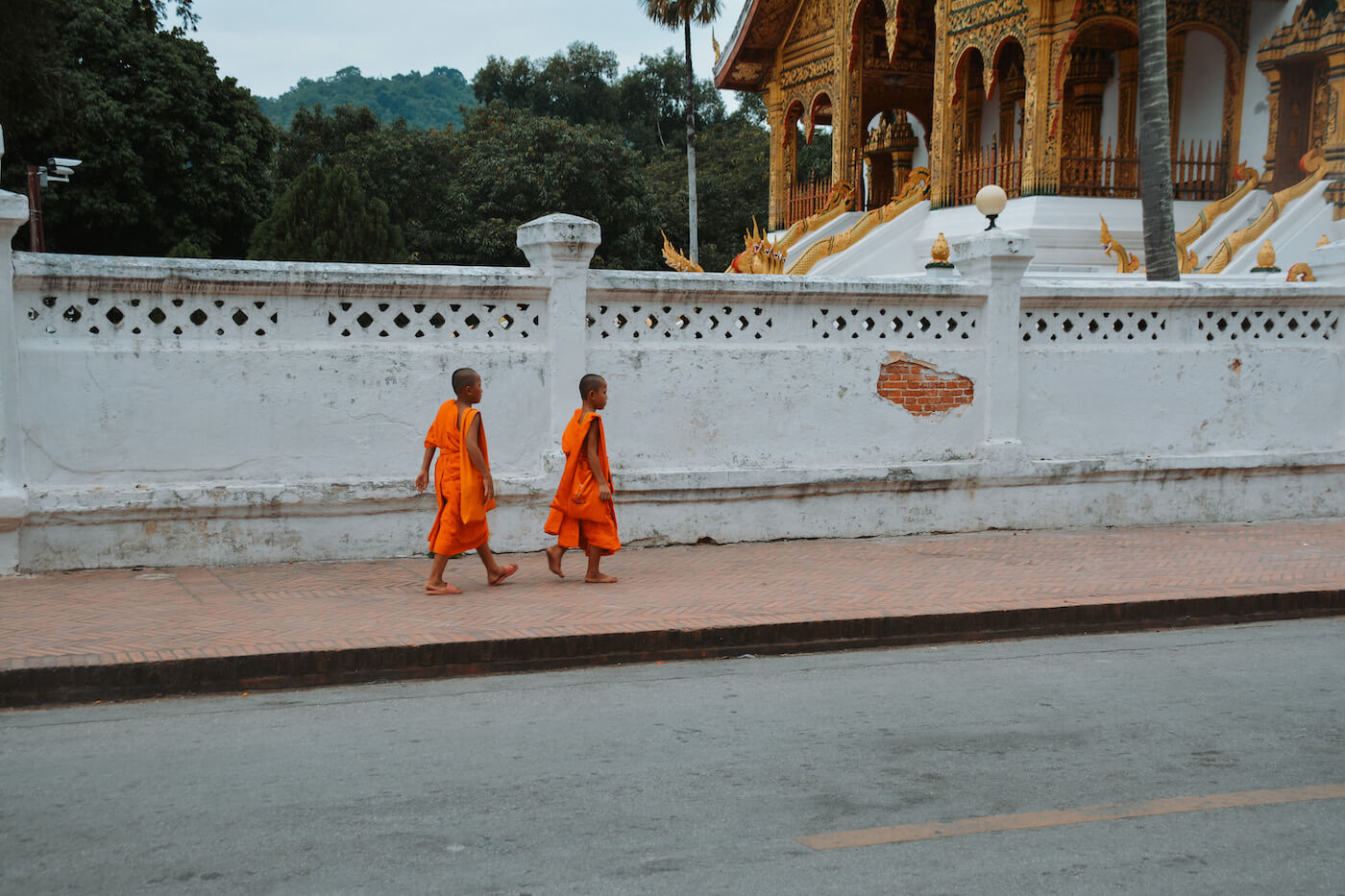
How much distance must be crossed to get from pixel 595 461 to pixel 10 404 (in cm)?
347

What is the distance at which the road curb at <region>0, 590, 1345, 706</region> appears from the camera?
18.7ft

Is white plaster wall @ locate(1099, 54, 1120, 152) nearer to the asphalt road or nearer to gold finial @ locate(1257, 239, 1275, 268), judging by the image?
gold finial @ locate(1257, 239, 1275, 268)

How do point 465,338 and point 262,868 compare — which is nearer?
point 262,868

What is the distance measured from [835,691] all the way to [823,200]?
18.6 m

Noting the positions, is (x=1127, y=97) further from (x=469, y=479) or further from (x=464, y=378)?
(x=469, y=479)

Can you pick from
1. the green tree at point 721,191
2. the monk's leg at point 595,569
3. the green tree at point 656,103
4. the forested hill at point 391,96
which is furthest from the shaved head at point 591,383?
the forested hill at point 391,96

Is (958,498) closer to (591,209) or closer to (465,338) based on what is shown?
(465,338)

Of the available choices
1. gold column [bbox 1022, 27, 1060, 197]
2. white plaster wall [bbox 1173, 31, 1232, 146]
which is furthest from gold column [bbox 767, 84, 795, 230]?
white plaster wall [bbox 1173, 31, 1232, 146]

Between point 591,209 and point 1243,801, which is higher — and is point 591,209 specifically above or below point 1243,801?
above

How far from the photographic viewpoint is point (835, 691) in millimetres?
5895

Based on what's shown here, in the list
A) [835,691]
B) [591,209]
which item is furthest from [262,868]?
[591,209]

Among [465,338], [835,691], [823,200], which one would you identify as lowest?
[835,691]

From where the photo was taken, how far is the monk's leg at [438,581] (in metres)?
7.38

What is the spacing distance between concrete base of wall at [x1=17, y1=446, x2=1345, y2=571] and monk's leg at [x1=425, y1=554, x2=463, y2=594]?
1.03m
